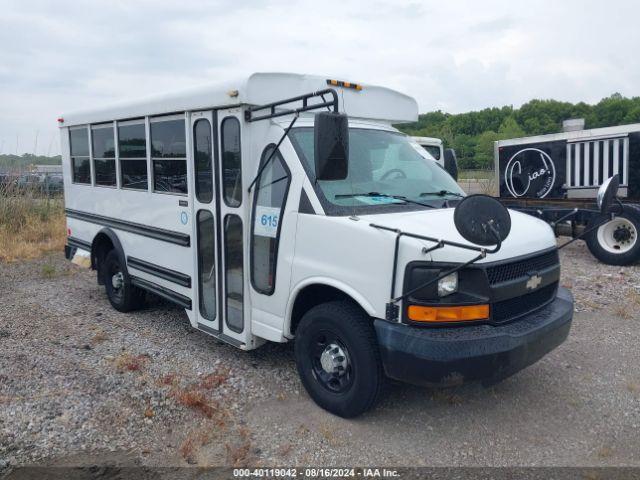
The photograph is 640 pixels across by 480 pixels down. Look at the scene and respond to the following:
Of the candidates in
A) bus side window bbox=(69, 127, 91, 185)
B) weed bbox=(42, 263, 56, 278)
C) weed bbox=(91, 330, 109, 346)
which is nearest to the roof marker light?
weed bbox=(91, 330, 109, 346)

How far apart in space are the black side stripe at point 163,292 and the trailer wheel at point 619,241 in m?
7.26

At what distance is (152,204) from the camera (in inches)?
228

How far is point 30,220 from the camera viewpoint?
43.9 ft

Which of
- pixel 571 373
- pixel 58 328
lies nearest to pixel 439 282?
pixel 571 373

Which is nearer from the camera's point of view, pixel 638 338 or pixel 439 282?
pixel 439 282

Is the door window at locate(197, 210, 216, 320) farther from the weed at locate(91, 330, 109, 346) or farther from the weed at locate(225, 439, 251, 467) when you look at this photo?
the weed at locate(225, 439, 251, 467)

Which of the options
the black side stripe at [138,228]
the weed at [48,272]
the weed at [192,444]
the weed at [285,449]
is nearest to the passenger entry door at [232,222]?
the black side stripe at [138,228]

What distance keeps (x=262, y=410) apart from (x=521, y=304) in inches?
81.7

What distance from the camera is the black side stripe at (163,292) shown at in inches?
215

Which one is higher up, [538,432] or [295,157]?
[295,157]

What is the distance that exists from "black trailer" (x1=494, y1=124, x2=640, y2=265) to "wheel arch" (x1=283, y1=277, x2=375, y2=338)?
19.0ft

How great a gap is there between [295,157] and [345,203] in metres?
0.55

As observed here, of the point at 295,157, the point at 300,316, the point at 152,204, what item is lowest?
the point at 300,316

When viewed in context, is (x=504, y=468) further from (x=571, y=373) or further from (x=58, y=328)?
(x=58, y=328)
